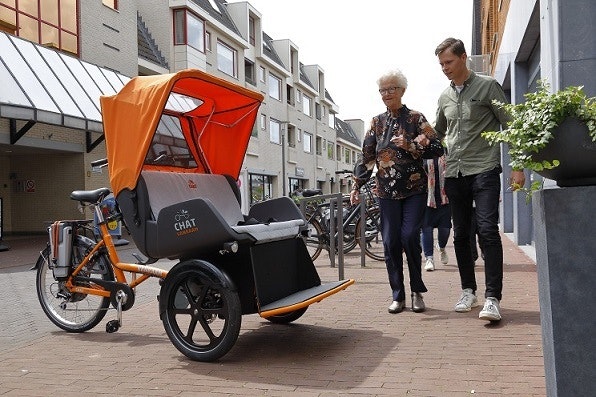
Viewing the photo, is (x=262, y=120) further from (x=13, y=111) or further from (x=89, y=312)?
(x=89, y=312)

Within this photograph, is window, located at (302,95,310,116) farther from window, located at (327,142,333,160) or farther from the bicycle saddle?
the bicycle saddle

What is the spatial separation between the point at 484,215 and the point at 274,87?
40.6m

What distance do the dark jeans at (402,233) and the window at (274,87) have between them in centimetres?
3845

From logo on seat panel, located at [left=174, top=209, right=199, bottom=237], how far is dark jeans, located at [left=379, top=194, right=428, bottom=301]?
6.40 ft

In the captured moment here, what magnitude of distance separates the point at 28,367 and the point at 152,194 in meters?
1.45

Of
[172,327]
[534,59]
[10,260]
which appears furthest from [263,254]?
[10,260]

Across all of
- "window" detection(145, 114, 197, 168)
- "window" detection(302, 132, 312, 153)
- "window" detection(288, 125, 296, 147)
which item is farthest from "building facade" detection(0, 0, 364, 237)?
"window" detection(302, 132, 312, 153)

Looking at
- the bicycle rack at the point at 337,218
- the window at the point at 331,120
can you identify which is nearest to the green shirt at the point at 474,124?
the bicycle rack at the point at 337,218

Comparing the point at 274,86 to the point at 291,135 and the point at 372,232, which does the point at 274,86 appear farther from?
the point at 372,232

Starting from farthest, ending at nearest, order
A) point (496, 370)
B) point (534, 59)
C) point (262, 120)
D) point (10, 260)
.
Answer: point (262, 120) → point (10, 260) → point (534, 59) → point (496, 370)

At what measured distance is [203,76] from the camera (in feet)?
14.6

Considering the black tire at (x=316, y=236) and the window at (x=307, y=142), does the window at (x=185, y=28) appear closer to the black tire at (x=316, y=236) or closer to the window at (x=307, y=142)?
the window at (x=307, y=142)

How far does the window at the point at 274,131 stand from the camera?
41.7m

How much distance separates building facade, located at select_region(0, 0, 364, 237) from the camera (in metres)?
17.5
